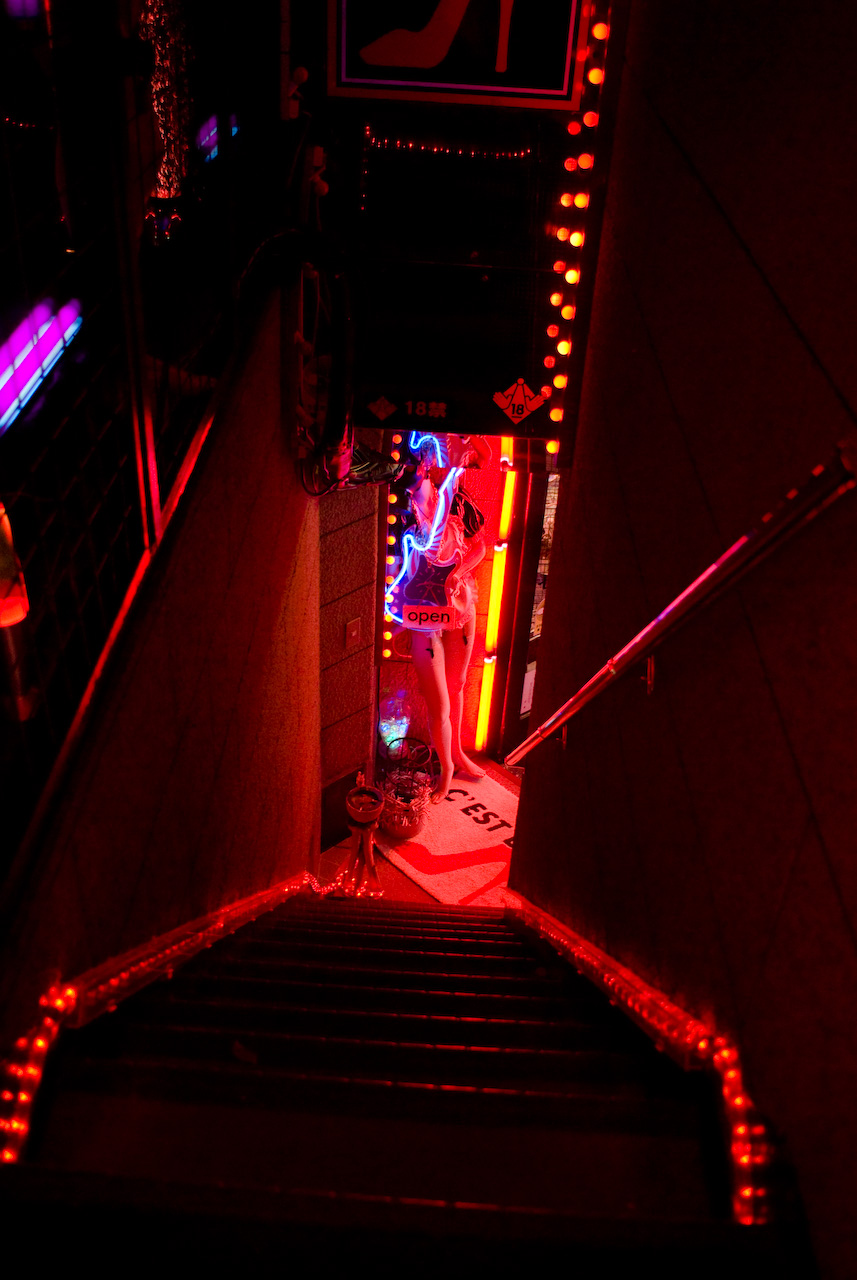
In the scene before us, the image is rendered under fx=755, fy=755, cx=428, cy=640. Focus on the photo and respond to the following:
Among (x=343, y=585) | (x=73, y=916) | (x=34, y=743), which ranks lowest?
(x=343, y=585)

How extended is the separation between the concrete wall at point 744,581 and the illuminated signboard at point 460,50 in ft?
1.82

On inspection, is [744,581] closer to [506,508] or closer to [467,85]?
[467,85]

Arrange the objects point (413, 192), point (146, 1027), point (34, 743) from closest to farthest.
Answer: point (146, 1027) → point (34, 743) → point (413, 192)

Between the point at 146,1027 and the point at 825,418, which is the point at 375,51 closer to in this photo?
the point at 825,418

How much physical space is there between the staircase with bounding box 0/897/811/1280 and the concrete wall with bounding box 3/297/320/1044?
210 mm

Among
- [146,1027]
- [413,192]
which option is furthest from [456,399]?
[146,1027]

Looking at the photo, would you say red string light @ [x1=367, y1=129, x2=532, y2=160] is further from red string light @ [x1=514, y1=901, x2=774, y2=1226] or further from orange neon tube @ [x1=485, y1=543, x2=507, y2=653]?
orange neon tube @ [x1=485, y1=543, x2=507, y2=653]

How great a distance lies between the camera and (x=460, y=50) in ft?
10.6

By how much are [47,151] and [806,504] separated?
330 centimetres

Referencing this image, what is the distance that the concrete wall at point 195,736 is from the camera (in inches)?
61.6

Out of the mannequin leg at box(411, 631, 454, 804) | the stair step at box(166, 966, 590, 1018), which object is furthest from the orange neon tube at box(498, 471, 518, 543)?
the stair step at box(166, 966, 590, 1018)

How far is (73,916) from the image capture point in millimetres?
1573

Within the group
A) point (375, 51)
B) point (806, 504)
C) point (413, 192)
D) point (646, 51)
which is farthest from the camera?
point (413, 192)

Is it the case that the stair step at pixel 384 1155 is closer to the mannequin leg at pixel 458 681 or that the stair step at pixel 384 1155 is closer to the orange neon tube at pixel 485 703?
the mannequin leg at pixel 458 681
